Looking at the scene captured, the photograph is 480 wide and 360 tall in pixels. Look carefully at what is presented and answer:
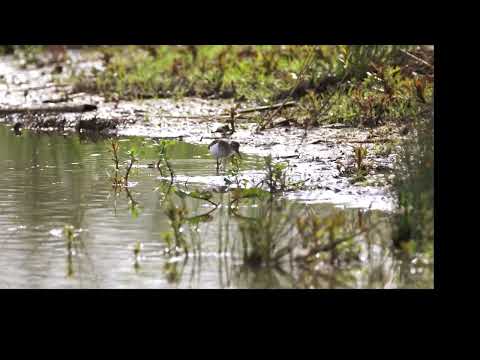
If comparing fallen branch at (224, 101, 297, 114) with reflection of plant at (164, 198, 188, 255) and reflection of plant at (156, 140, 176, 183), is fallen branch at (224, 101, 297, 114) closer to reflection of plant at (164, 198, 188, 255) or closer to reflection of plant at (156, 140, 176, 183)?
reflection of plant at (156, 140, 176, 183)

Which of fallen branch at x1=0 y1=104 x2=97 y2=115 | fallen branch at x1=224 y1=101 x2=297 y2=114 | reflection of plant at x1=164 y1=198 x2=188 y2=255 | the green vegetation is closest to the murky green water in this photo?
reflection of plant at x1=164 y1=198 x2=188 y2=255

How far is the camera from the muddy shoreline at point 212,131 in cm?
890

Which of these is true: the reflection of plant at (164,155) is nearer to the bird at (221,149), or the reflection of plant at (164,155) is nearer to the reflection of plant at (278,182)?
the bird at (221,149)

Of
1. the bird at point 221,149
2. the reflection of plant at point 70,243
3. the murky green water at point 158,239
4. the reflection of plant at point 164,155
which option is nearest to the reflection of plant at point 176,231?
the murky green water at point 158,239

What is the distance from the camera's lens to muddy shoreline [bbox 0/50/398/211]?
890 cm

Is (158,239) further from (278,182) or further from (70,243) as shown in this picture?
(278,182)

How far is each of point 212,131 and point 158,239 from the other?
4.93 m

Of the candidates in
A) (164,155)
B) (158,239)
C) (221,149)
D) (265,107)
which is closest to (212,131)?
(265,107)

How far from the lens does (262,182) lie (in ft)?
28.3

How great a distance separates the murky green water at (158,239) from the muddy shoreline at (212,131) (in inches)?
19.3

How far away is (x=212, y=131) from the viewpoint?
12.3 meters
